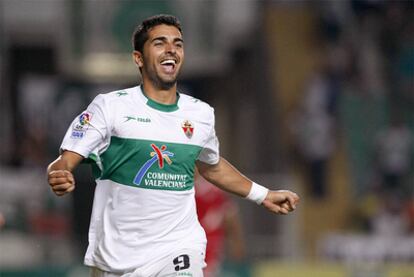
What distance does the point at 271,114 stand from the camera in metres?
19.0

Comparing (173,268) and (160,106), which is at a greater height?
(160,106)

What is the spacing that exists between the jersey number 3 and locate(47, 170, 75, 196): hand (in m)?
0.79

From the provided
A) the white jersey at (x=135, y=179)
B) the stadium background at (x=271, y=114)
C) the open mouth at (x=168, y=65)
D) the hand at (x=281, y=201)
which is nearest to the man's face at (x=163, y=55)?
the open mouth at (x=168, y=65)

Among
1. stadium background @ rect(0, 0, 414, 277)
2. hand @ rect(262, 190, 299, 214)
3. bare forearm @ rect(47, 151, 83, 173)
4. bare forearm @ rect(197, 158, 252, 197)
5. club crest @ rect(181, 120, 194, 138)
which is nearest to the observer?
bare forearm @ rect(47, 151, 83, 173)

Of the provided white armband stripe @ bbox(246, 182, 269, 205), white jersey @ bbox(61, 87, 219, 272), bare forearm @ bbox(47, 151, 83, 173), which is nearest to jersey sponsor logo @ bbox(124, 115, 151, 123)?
white jersey @ bbox(61, 87, 219, 272)

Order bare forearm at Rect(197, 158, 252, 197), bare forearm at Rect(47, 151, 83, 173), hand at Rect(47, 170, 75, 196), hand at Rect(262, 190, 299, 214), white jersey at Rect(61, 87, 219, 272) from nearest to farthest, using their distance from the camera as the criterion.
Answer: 1. hand at Rect(47, 170, 75, 196)
2. bare forearm at Rect(47, 151, 83, 173)
3. white jersey at Rect(61, 87, 219, 272)
4. hand at Rect(262, 190, 299, 214)
5. bare forearm at Rect(197, 158, 252, 197)

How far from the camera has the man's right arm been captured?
18.5ft

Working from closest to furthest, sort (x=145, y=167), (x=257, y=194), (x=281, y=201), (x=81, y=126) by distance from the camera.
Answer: (x=81, y=126) < (x=145, y=167) < (x=281, y=201) < (x=257, y=194)

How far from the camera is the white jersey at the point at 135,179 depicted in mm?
6090

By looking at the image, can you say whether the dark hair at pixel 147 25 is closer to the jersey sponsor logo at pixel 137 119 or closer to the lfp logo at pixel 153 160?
the jersey sponsor logo at pixel 137 119

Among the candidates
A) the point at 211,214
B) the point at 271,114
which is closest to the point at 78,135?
the point at 211,214

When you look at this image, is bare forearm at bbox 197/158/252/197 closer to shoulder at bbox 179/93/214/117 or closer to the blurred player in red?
shoulder at bbox 179/93/214/117

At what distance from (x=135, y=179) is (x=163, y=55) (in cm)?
66

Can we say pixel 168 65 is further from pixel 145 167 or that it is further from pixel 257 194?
pixel 257 194
